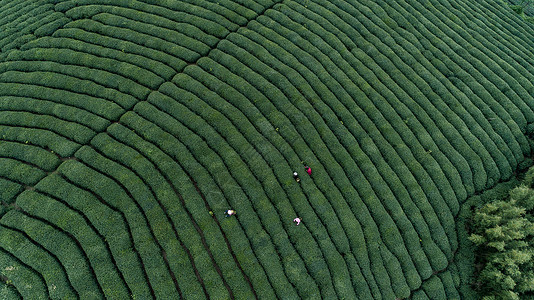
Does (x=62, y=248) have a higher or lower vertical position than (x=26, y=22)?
lower

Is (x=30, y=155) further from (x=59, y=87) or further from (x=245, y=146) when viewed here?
(x=245, y=146)

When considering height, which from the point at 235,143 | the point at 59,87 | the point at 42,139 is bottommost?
the point at 42,139

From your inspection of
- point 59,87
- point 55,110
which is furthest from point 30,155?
point 59,87

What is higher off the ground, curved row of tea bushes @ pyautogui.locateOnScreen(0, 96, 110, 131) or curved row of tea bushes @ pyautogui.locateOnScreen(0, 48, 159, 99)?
curved row of tea bushes @ pyautogui.locateOnScreen(0, 48, 159, 99)

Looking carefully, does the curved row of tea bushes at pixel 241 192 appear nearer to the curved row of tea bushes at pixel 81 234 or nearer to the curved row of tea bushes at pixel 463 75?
the curved row of tea bushes at pixel 81 234

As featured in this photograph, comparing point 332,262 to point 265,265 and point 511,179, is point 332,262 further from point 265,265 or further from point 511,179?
point 511,179

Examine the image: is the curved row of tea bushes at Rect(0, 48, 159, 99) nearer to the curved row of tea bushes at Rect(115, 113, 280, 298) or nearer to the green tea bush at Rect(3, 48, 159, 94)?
the green tea bush at Rect(3, 48, 159, 94)

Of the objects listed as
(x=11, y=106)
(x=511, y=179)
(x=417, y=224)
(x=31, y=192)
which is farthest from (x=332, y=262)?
(x=11, y=106)

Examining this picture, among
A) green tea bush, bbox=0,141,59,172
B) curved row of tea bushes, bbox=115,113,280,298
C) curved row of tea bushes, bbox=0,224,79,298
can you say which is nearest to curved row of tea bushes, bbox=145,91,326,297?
curved row of tea bushes, bbox=115,113,280,298
